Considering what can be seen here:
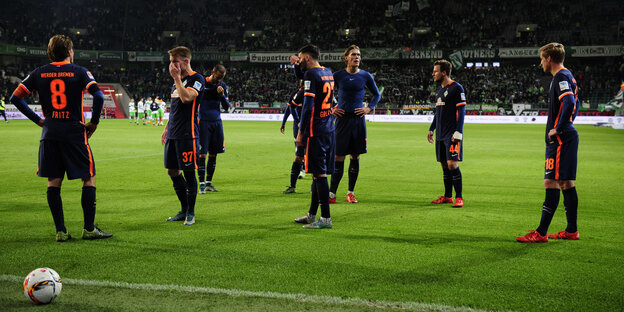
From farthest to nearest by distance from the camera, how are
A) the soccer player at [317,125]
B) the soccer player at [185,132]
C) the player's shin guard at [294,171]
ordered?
1. the player's shin guard at [294,171]
2. the soccer player at [185,132]
3. the soccer player at [317,125]

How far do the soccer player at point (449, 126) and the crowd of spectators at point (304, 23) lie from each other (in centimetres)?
4912

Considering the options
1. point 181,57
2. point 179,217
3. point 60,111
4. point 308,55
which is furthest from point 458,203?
point 60,111

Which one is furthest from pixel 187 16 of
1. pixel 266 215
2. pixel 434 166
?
pixel 266 215

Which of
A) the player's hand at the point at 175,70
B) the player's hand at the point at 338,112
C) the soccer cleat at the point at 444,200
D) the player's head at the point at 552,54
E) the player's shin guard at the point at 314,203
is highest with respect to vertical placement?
the player's head at the point at 552,54

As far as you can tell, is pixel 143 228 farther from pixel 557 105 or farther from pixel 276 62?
pixel 276 62

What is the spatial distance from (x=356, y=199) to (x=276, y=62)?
51.2 metres

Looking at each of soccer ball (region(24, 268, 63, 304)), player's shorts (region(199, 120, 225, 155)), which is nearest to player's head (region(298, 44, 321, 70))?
player's shorts (region(199, 120, 225, 155))

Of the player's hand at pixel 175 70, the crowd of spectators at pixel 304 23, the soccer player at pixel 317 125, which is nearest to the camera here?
the player's hand at pixel 175 70

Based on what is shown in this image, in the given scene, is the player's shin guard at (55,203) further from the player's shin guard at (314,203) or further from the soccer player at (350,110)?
the soccer player at (350,110)

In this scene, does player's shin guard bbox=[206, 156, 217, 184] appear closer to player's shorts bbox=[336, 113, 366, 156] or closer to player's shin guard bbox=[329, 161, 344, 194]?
player's shin guard bbox=[329, 161, 344, 194]

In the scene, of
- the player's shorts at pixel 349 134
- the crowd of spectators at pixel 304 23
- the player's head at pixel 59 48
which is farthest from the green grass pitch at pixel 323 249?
the crowd of spectators at pixel 304 23

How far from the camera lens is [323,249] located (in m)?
5.50

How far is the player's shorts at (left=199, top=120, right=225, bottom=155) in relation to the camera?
9586mm

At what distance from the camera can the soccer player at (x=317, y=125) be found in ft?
21.1
